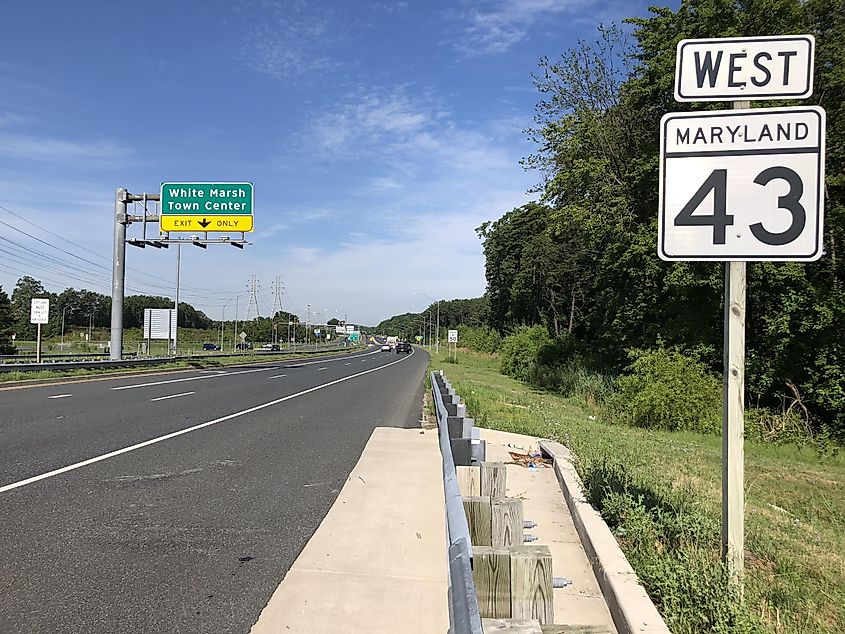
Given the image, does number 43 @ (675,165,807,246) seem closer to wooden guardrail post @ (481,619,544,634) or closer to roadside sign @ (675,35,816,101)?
roadside sign @ (675,35,816,101)

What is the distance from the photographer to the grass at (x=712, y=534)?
386 centimetres

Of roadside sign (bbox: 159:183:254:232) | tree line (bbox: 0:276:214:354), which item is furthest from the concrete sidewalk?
tree line (bbox: 0:276:214:354)

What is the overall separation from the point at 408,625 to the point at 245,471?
5.11m

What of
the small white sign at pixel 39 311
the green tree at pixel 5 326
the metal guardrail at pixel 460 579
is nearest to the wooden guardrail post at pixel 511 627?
the metal guardrail at pixel 460 579

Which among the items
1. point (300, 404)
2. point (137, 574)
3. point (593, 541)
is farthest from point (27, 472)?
point (300, 404)

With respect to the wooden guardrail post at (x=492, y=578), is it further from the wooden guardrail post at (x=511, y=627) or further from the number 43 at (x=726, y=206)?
the number 43 at (x=726, y=206)

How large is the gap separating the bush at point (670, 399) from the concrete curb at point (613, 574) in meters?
12.1

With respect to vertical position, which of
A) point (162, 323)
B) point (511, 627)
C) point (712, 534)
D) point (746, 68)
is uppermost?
point (746, 68)

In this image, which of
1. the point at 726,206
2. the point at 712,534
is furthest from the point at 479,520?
the point at 726,206

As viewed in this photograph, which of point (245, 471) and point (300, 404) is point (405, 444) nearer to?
point (245, 471)

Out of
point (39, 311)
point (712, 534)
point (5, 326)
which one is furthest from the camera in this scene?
point (5, 326)

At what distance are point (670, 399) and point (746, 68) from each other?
49.6 feet

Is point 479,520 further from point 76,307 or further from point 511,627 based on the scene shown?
point 76,307

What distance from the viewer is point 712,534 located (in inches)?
198
